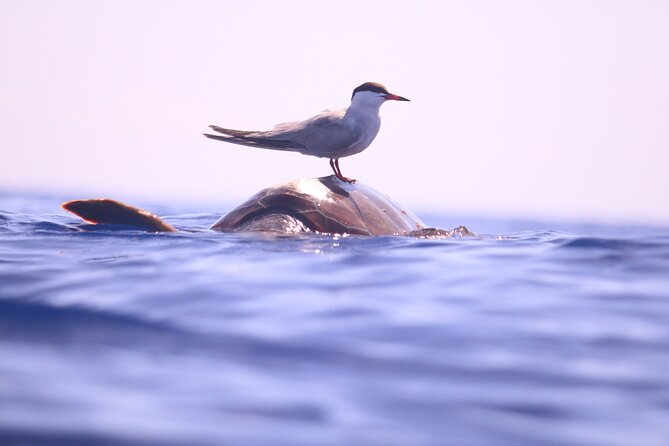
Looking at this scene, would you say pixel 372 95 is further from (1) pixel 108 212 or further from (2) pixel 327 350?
(2) pixel 327 350

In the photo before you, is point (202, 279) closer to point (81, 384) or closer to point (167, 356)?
point (167, 356)

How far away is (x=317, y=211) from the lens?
7.75 m

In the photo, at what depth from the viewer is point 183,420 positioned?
2.54m

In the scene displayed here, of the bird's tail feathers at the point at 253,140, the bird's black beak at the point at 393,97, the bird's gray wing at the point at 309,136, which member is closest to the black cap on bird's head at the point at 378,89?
the bird's black beak at the point at 393,97

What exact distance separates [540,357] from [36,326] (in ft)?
8.90

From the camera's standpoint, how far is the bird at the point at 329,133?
845 cm

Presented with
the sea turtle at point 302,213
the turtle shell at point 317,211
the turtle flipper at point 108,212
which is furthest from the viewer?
the turtle shell at point 317,211

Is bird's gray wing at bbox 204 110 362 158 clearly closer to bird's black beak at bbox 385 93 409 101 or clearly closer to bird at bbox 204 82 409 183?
bird at bbox 204 82 409 183

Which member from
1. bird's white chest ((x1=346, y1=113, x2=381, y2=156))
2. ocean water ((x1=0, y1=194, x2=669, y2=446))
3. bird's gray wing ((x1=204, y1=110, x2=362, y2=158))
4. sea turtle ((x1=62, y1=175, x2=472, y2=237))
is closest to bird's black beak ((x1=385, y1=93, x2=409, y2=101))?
bird's white chest ((x1=346, y1=113, x2=381, y2=156))

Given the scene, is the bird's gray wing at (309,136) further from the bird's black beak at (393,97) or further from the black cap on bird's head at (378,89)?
the bird's black beak at (393,97)

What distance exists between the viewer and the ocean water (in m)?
2.55

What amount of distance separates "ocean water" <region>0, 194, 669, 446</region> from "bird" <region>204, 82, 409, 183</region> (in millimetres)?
2413

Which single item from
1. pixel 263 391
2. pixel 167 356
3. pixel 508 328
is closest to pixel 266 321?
Result: pixel 167 356

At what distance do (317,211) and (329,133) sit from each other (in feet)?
3.92
